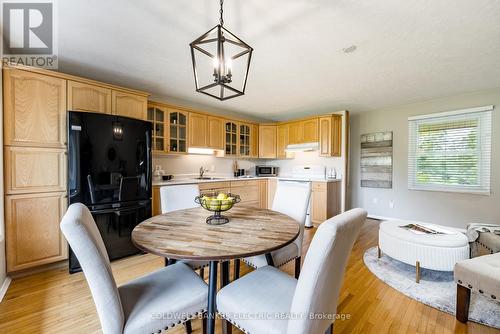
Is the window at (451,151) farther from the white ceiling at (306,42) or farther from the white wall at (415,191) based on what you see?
the white ceiling at (306,42)

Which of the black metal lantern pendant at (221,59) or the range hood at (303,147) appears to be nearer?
the black metal lantern pendant at (221,59)

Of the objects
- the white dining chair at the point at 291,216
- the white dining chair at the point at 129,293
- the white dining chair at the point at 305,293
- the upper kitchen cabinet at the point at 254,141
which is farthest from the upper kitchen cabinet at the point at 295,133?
the white dining chair at the point at 129,293

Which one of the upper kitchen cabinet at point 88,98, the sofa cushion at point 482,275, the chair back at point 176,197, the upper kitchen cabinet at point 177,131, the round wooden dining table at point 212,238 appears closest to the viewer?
the round wooden dining table at point 212,238

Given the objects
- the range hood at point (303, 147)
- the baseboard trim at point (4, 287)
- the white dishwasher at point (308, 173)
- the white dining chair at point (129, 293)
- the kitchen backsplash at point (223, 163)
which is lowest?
the baseboard trim at point (4, 287)

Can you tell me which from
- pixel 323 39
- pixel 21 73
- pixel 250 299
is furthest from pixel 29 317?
pixel 323 39

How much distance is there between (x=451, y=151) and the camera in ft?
11.9

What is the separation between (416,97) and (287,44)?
294 centimetres

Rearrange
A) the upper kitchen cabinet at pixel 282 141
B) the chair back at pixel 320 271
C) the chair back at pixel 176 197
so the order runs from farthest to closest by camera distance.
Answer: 1. the upper kitchen cabinet at pixel 282 141
2. the chair back at pixel 176 197
3. the chair back at pixel 320 271

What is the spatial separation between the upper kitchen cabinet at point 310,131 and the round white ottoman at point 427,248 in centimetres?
241

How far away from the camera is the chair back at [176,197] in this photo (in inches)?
82.0

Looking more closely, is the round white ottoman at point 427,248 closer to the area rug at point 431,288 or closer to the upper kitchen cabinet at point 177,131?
the area rug at point 431,288

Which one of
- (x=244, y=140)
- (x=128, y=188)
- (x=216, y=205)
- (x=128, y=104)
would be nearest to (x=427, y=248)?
(x=216, y=205)

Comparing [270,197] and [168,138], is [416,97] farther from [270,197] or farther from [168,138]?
[168,138]

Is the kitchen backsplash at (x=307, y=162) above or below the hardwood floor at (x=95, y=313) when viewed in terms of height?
above
